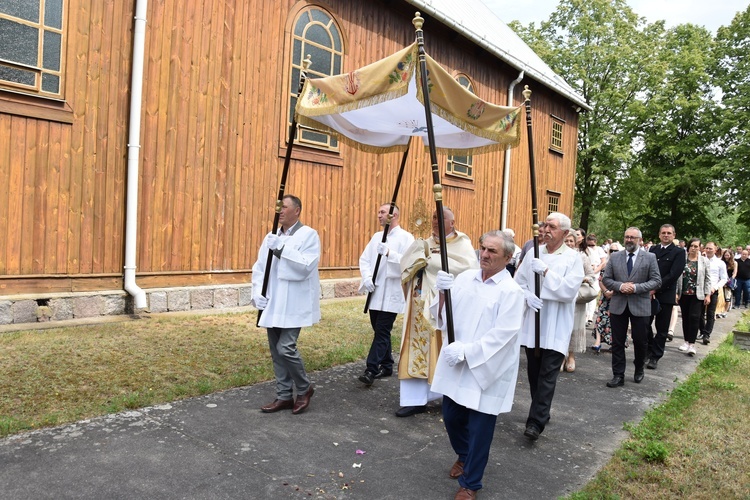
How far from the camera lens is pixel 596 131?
99.9 feet

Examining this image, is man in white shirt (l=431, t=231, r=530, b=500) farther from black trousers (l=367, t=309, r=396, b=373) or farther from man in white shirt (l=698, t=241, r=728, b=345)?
man in white shirt (l=698, t=241, r=728, b=345)

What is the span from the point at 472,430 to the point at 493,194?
13.6 meters

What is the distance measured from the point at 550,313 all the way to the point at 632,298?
2306mm

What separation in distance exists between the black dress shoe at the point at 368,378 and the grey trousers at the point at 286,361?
3.33ft

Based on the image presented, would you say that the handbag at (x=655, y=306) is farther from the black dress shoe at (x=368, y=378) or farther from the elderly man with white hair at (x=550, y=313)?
the black dress shoe at (x=368, y=378)

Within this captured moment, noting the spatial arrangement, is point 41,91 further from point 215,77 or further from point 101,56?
point 215,77

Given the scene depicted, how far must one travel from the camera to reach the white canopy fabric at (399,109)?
480cm

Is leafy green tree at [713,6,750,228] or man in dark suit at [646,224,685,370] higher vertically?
leafy green tree at [713,6,750,228]

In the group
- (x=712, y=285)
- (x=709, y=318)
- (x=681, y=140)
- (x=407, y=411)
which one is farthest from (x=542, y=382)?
(x=681, y=140)

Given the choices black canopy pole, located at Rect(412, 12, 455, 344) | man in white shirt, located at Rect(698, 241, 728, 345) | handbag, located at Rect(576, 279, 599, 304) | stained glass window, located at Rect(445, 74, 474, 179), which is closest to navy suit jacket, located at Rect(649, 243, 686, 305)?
handbag, located at Rect(576, 279, 599, 304)

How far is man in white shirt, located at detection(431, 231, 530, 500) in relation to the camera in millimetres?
3699

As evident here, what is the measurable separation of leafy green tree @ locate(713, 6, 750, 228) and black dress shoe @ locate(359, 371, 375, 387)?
26463 mm

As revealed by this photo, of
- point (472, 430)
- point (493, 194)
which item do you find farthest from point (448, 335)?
point (493, 194)

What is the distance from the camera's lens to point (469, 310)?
3.87 meters
